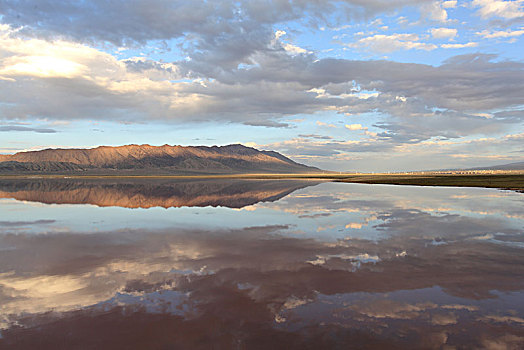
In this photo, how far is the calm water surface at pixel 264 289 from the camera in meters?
6.27

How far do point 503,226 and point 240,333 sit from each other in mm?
17872

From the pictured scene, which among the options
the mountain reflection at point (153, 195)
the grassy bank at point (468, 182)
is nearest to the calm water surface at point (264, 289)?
the mountain reflection at point (153, 195)

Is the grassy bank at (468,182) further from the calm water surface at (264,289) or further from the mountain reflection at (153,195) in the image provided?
the calm water surface at (264,289)

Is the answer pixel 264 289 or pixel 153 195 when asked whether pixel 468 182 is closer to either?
pixel 153 195

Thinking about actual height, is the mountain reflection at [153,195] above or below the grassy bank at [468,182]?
below

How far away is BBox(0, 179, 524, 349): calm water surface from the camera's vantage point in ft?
20.6

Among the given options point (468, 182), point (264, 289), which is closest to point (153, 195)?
point (264, 289)

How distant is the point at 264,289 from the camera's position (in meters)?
8.73

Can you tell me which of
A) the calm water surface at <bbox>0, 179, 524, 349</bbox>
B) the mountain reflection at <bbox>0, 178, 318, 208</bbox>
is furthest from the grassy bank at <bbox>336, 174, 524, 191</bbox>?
the calm water surface at <bbox>0, 179, 524, 349</bbox>

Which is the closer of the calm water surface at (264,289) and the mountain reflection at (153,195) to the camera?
the calm water surface at (264,289)

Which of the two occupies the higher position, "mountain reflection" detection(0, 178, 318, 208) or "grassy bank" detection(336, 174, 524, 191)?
"grassy bank" detection(336, 174, 524, 191)

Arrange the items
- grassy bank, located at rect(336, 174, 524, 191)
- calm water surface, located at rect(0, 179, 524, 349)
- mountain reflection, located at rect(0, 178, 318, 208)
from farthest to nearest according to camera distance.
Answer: grassy bank, located at rect(336, 174, 524, 191)
mountain reflection, located at rect(0, 178, 318, 208)
calm water surface, located at rect(0, 179, 524, 349)

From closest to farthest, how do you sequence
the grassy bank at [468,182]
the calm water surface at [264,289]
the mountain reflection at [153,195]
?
the calm water surface at [264,289] < the mountain reflection at [153,195] < the grassy bank at [468,182]

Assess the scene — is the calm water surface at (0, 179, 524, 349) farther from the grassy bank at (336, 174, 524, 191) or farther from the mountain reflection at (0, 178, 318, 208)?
the grassy bank at (336, 174, 524, 191)
